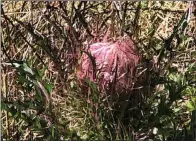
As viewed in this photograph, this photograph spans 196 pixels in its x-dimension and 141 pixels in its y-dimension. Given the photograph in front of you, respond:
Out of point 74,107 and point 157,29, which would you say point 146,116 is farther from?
point 157,29

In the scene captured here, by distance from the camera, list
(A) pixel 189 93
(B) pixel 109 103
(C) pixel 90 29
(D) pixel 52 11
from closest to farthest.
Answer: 1. (B) pixel 109 103
2. (A) pixel 189 93
3. (C) pixel 90 29
4. (D) pixel 52 11

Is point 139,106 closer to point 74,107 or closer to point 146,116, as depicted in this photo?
point 146,116

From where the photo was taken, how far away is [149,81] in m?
2.14

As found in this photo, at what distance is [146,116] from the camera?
2.11 meters

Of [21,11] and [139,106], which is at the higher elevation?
[21,11]

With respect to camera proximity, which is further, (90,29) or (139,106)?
(90,29)

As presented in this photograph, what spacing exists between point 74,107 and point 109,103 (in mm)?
153

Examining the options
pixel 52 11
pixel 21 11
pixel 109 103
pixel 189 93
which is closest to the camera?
pixel 109 103

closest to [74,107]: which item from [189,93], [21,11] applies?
[189,93]

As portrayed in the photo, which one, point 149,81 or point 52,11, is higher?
point 52,11

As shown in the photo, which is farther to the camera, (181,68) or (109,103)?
(181,68)

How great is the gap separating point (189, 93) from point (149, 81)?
0.21m

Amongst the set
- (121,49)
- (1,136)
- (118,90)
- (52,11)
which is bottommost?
(1,136)

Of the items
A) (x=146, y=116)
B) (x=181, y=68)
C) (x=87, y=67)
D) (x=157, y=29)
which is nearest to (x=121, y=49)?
(x=87, y=67)
